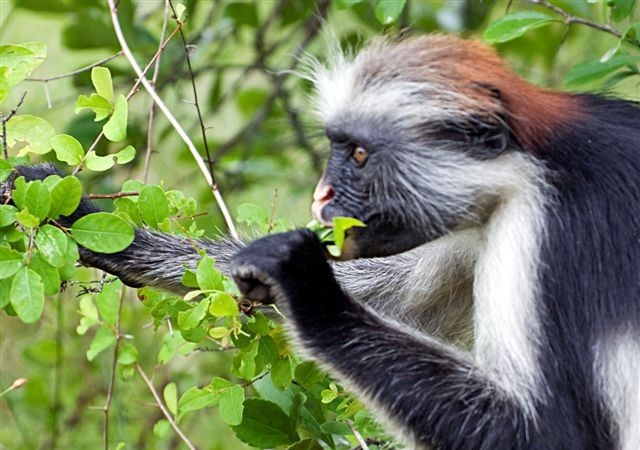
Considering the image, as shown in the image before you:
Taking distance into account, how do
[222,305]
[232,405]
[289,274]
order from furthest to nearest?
[232,405], [289,274], [222,305]

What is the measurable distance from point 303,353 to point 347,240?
47 centimetres

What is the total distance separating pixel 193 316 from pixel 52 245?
1.91ft

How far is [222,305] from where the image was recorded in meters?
4.00

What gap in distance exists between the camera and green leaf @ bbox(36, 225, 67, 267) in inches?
151

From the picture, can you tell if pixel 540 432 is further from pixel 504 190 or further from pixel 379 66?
pixel 379 66

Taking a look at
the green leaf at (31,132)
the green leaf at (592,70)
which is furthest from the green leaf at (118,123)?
the green leaf at (592,70)

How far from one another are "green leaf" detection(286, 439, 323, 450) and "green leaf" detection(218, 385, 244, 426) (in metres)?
0.41

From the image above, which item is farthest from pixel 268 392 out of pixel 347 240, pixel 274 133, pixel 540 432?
pixel 274 133

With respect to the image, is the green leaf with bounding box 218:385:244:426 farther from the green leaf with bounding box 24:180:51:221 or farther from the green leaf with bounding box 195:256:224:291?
the green leaf with bounding box 24:180:51:221

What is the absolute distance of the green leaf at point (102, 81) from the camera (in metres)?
4.22

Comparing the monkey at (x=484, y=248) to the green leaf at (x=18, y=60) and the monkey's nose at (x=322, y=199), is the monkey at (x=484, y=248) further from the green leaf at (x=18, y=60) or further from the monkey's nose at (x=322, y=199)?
the green leaf at (x=18, y=60)

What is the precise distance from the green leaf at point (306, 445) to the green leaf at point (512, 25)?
212 cm

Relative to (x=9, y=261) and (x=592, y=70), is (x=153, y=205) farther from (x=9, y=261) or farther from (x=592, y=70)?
(x=592, y=70)

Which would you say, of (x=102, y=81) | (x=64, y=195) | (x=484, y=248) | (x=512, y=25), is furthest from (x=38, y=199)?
(x=512, y=25)
